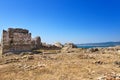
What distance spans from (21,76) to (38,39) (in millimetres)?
32751

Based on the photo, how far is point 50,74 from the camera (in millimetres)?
16047

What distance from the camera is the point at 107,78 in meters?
12.6

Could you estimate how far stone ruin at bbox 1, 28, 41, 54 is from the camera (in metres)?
34.5

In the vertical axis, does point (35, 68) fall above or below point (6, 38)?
below

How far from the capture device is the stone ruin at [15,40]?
3450cm

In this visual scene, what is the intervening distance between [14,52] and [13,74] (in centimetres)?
1849

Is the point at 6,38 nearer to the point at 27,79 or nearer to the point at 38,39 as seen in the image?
the point at 38,39

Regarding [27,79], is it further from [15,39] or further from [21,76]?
[15,39]

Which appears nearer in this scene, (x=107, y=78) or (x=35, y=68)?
(x=107, y=78)

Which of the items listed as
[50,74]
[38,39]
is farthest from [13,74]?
[38,39]

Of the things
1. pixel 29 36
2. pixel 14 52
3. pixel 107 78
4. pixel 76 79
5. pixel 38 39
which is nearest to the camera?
pixel 107 78

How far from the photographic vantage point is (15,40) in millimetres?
35281

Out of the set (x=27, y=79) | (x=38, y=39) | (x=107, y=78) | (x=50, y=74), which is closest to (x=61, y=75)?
(x=50, y=74)

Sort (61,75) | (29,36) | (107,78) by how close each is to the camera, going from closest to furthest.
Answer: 1. (107,78)
2. (61,75)
3. (29,36)
